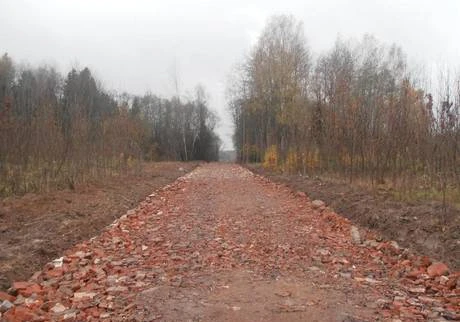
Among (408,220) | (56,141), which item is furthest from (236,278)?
(56,141)

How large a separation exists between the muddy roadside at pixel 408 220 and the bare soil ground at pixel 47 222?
521 centimetres

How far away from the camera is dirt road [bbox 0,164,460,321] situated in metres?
4.58

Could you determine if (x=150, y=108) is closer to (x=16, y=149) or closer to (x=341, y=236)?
(x=16, y=149)

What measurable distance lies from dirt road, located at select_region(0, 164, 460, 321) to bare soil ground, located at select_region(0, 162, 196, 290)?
0.93 feet

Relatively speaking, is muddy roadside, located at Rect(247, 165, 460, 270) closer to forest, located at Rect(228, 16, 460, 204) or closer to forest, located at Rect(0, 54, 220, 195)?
forest, located at Rect(228, 16, 460, 204)

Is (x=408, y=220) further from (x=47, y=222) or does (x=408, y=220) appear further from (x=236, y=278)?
(x=47, y=222)

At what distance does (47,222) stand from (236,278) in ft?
14.3

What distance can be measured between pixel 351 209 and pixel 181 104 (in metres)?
62.8

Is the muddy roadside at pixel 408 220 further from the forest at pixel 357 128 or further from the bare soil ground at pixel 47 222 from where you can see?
the bare soil ground at pixel 47 222

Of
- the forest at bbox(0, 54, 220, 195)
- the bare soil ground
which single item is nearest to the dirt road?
the bare soil ground

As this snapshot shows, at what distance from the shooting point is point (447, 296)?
5141 mm

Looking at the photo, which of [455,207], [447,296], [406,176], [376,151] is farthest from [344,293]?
[376,151]

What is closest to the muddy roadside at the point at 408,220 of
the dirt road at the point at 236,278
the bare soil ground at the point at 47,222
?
the dirt road at the point at 236,278

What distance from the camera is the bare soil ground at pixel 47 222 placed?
6168mm
